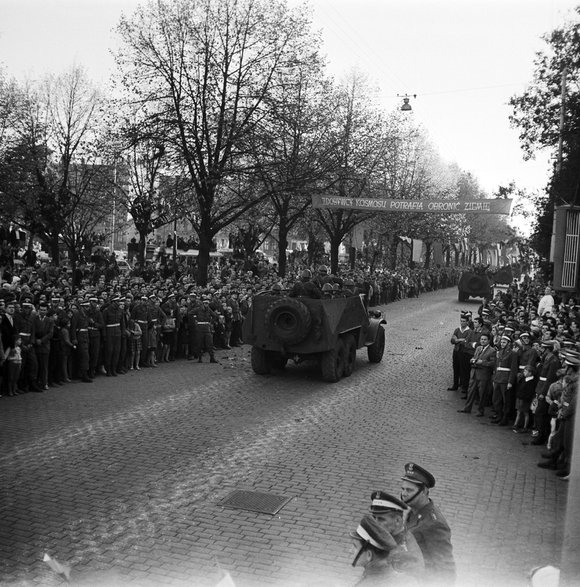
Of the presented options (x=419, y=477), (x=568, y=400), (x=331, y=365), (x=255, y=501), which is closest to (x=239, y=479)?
(x=255, y=501)

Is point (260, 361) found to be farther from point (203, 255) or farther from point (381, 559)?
point (381, 559)

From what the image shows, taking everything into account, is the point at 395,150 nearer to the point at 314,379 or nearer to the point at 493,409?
the point at 314,379

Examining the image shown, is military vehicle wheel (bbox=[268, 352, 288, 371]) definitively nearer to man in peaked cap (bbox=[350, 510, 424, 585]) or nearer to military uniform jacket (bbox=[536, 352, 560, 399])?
military uniform jacket (bbox=[536, 352, 560, 399])

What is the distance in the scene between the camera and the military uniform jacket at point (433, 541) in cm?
406

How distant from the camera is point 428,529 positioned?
430cm

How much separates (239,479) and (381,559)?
194 inches

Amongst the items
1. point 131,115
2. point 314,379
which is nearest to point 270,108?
point 131,115

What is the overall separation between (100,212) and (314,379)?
926 inches

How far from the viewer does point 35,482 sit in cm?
774

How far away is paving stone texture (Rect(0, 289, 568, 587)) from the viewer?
19.5 ft

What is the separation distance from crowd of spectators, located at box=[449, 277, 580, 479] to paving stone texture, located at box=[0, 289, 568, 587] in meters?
0.40

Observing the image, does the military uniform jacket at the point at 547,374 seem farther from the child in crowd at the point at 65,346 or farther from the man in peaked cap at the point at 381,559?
the child in crowd at the point at 65,346

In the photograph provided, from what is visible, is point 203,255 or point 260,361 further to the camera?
point 203,255

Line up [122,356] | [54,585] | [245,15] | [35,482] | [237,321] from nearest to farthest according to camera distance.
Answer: [54,585], [35,482], [122,356], [237,321], [245,15]
